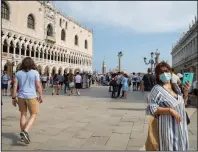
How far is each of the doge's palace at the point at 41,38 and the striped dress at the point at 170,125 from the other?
37423 mm

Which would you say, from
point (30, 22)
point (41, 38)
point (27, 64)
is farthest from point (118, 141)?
point (41, 38)

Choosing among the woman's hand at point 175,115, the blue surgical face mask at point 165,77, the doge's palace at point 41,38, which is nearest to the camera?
the woman's hand at point 175,115

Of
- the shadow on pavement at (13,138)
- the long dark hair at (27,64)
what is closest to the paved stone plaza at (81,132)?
the shadow on pavement at (13,138)

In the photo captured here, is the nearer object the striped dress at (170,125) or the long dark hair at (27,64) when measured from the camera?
the striped dress at (170,125)

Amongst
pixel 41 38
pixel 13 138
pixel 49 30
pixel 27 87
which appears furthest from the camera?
pixel 49 30

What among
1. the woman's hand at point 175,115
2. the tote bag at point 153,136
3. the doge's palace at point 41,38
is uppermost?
the doge's palace at point 41,38

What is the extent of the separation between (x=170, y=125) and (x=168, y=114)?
0.12 m

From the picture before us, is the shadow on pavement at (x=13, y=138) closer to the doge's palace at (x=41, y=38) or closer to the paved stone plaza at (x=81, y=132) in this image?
the paved stone plaza at (x=81, y=132)

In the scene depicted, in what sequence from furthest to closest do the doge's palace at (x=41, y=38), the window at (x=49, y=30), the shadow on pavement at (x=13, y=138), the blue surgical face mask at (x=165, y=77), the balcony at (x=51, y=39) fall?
the window at (x=49, y=30), the balcony at (x=51, y=39), the doge's palace at (x=41, y=38), the shadow on pavement at (x=13, y=138), the blue surgical face mask at (x=165, y=77)

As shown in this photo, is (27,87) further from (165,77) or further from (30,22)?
(30,22)

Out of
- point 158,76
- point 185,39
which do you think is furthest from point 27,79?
point 185,39

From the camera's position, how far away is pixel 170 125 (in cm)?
318

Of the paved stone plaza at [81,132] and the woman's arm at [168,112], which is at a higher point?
the woman's arm at [168,112]

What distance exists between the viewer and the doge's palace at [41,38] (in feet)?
149
